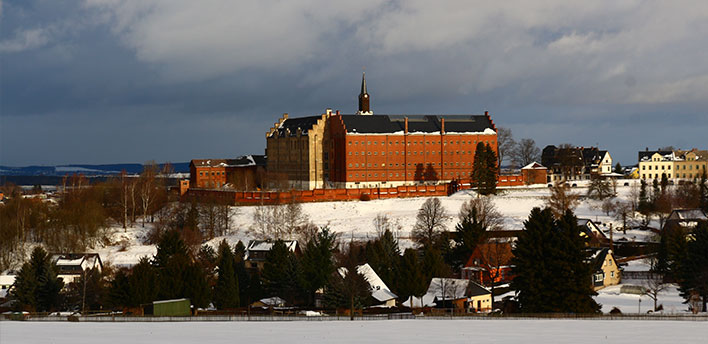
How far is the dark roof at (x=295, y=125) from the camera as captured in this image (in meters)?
104

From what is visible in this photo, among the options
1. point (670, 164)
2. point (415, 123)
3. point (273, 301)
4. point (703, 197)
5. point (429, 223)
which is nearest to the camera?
point (273, 301)

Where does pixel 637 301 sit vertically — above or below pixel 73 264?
below

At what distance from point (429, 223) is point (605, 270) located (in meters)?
19.8

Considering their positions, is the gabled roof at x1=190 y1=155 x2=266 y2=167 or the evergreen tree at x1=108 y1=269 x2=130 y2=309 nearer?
the evergreen tree at x1=108 y1=269 x2=130 y2=309

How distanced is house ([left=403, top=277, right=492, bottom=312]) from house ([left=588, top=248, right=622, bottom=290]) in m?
10.5

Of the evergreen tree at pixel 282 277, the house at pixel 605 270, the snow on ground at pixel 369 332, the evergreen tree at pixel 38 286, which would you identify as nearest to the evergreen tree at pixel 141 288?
the evergreen tree at pixel 38 286

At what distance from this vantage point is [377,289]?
49.8 m

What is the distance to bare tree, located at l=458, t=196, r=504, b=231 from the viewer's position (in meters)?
74.8

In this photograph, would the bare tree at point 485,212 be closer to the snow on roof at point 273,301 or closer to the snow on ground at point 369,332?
the snow on roof at point 273,301

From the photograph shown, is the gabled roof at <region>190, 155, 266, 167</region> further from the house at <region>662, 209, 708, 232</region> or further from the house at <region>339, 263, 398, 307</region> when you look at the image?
the house at <region>339, 263, 398, 307</region>

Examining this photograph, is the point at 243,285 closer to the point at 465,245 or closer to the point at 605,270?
the point at 465,245

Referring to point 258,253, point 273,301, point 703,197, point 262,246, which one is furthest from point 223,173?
point 273,301

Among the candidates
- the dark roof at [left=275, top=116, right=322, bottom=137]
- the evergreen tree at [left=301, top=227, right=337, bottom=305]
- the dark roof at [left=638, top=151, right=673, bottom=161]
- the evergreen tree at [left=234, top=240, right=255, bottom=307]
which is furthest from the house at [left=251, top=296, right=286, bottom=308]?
the dark roof at [left=638, top=151, right=673, bottom=161]

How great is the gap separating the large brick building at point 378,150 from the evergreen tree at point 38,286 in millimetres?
47545
